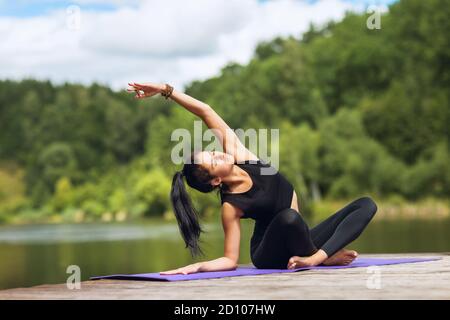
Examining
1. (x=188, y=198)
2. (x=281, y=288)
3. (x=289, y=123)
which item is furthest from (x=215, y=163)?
(x=289, y=123)

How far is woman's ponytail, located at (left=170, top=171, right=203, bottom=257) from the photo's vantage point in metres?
5.43

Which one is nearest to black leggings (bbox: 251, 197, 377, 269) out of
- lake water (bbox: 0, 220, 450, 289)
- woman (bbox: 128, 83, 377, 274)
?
woman (bbox: 128, 83, 377, 274)

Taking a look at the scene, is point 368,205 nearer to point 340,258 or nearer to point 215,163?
point 340,258

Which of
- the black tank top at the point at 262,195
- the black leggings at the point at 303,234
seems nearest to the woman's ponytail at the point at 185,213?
the black tank top at the point at 262,195

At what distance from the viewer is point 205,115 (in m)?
5.54

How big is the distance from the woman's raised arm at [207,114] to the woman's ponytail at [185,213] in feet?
1.26

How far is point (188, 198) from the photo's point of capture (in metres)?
5.45

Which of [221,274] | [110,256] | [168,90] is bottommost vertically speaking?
[110,256]

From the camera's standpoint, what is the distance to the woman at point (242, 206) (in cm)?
545

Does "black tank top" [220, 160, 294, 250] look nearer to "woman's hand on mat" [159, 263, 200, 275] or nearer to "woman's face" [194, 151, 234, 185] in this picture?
"woman's face" [194, 151, 234, 185]

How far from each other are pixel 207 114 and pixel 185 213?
626 millimetres

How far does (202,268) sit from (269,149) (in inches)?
1658
